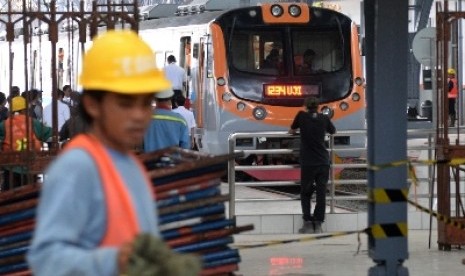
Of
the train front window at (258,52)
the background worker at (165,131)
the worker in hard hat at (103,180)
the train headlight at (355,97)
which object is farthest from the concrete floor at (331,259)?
the worker in hard hat at (103,180)

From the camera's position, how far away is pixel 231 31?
82.0 ft

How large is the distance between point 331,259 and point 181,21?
14411mm

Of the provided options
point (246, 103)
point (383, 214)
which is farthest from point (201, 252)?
point (246, 103)

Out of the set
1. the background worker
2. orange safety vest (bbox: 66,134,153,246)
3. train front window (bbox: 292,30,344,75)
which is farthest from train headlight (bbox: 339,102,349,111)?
orange safety vest (bbox: 66,134,153,246)

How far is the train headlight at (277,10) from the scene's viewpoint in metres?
25.1

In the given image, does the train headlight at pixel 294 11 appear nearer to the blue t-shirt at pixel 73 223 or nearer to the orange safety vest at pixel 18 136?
the orange safety vest at pixel 18 136

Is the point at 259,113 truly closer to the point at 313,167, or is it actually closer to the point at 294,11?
the point at 294,11

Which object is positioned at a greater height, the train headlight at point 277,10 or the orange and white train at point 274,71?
the train headlight at point 277,10

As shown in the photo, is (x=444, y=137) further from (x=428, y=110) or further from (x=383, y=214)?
(x=428, y=110)

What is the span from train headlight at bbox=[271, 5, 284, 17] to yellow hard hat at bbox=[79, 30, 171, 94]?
21157mm

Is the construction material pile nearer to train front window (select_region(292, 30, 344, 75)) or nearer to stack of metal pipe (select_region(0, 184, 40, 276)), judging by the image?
stack of metal pipe (select_region(0, 184, 40, 276))

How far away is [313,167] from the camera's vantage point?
17.4 metres

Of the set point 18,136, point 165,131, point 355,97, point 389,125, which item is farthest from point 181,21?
point 389,125

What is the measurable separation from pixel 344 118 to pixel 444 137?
10467 mm
